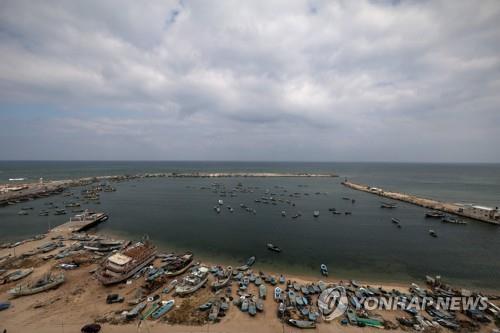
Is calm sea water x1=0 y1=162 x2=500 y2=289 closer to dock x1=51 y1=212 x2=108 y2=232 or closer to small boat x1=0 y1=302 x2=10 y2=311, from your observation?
dock x1=51 y1=212 x2=108 y2=232

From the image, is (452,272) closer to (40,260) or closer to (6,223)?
(40,260)

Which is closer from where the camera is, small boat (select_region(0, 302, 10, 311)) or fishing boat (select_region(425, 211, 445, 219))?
small boat (select_region(0, 302, 10, 311))

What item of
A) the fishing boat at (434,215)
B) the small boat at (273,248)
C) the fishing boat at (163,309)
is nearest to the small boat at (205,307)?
the fishing boat at (163,309)

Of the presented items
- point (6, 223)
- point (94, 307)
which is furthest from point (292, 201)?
point (6, 223)

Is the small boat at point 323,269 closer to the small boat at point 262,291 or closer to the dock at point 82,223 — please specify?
the small boat at point 262,291

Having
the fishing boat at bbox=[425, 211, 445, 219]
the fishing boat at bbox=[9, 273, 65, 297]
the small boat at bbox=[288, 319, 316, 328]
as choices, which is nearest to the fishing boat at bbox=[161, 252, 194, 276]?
the fishing boat at bbox=[9, 273, 65, 297]
